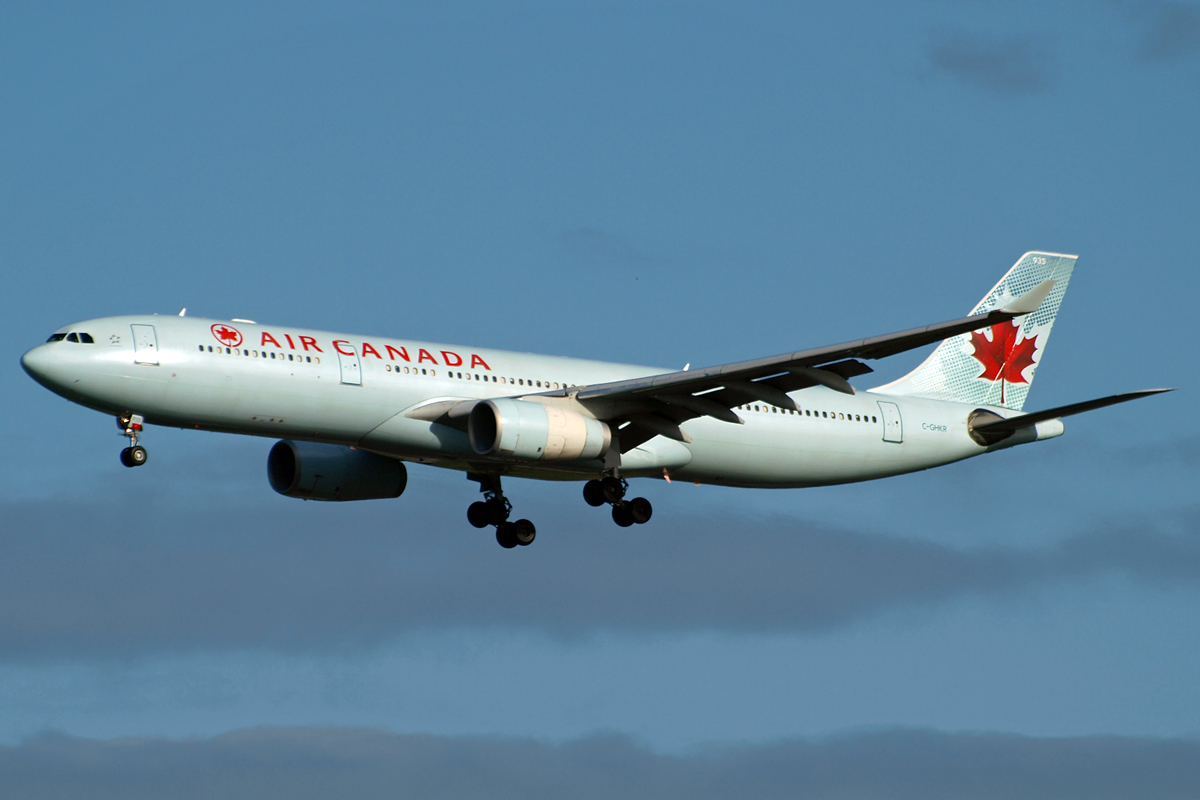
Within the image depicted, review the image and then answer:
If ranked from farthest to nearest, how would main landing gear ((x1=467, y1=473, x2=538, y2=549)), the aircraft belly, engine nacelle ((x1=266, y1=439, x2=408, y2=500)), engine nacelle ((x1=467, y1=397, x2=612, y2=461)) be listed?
main landing gear ((x1=467, y1=473, x2=538, y2=549)), engine nacelle ((x1=266, y1=439, x2=408, y2=500)), the aircraft belly, engine nacelle ((x1=467, y1=397, x2=612, y2=461))

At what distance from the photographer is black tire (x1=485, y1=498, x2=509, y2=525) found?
47812 millimetres

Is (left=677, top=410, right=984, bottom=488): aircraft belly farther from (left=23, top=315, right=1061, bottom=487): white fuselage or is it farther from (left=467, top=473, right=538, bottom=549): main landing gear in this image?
(left=467, top=473, right=538, bottom=549): main landing gear

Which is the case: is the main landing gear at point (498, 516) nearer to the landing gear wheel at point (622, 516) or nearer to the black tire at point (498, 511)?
the black tire at point (498, 511)

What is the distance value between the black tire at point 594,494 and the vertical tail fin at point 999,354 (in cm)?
1105

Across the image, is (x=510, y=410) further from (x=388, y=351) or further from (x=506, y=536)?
(x=506, y=536)

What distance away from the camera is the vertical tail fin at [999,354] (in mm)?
50875

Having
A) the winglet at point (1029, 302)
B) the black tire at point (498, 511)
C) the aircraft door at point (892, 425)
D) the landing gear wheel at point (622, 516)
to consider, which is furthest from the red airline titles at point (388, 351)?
the winglet at point (1029, 302)

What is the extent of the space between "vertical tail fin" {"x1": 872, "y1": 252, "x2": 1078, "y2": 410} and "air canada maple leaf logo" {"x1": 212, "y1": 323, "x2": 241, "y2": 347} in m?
19.9

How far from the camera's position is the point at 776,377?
41.0 m

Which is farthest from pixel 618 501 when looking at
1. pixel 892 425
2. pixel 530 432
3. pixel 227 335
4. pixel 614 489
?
pixel 227 335

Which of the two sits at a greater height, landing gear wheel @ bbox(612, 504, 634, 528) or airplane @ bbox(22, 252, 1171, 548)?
airplane @ bbox(22, 252, 1171, 548)

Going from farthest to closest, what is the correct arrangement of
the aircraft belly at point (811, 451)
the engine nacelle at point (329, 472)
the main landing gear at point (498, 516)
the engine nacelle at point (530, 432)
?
the main landing gear at point (498, 516)
the engine nacelle at point (329, 472)
the aircraft belly at point (811, 451)
the engine nacelle at point (530, 432)

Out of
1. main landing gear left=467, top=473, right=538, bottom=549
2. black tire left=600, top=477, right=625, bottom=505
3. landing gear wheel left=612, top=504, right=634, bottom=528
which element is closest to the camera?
black tire left=600, top=477, right=625, bottom=505

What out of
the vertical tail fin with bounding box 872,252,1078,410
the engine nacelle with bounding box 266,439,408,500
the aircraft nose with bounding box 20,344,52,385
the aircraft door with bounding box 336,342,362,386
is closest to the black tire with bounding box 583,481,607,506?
the engine nacelle with bounding box 266,439,408,500
